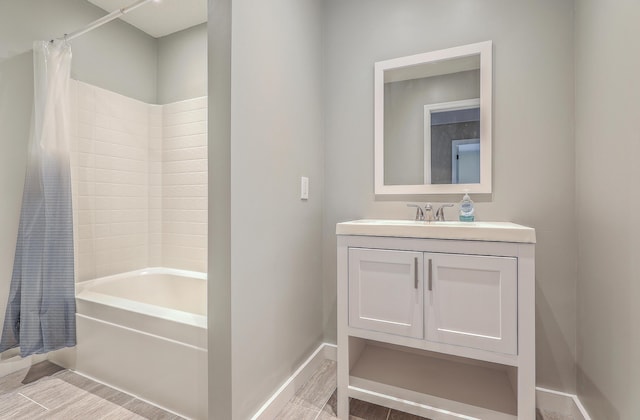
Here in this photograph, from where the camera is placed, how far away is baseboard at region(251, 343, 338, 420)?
1363 mm

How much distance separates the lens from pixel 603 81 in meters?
1.15

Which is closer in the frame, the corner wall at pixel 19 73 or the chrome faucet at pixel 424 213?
the chrome faucet at pixel 424 213

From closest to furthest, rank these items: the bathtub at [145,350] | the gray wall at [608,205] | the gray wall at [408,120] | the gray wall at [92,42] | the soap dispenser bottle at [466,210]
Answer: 1. the gray wall at [608,205]
2. the bathtub at [145,350]
3. the soap dispenser bottle at [466,210]
4. the gray wall at [408,120]
5. the gray wall at [92,42]

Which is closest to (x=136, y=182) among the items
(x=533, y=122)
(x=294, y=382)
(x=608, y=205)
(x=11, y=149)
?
(x=11, y=149)

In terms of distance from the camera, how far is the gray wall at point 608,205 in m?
0.96

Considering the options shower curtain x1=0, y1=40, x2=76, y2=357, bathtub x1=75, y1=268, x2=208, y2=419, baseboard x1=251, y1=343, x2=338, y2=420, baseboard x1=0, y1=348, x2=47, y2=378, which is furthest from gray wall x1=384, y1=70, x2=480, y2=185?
baseboard x1=0, y1=348, x2=47, y2=378

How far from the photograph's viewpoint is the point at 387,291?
1.32 metres

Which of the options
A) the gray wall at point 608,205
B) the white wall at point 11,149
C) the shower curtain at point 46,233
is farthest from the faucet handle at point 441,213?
the white wall at point 11,149

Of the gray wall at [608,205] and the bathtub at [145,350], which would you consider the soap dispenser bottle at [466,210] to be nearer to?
the gray wall at [608,205]

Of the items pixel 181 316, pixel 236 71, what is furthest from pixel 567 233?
pixel 181 316

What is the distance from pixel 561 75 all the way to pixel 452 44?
54 centimetres

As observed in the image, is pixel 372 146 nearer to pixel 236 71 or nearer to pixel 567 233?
pixel 236 71

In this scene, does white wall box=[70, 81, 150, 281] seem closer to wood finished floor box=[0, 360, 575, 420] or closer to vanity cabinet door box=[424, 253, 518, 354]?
wood finished floor box=[0, 360, 575, 420]

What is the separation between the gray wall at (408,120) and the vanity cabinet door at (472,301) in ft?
2.06
